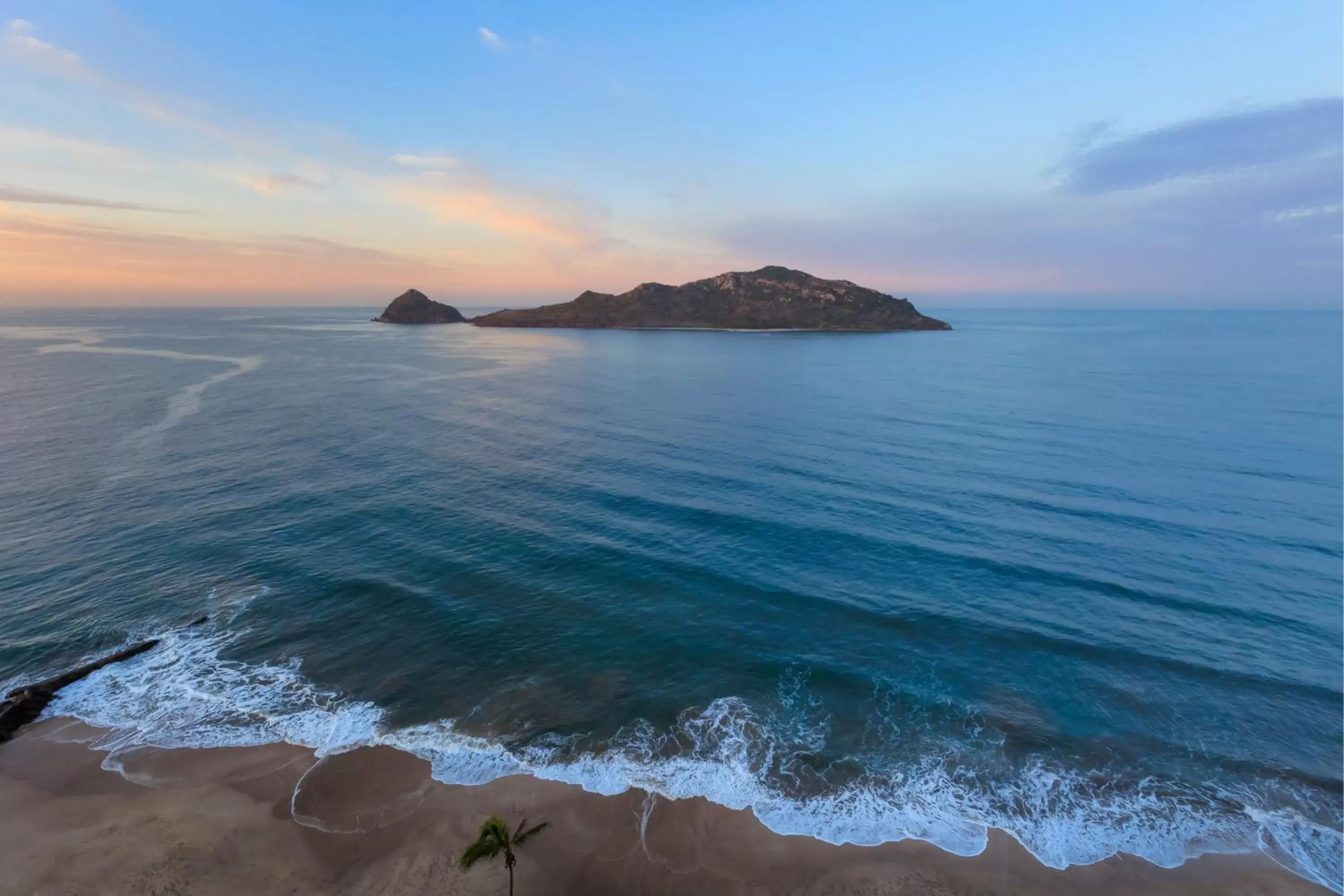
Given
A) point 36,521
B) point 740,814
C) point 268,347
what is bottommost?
point 740,814

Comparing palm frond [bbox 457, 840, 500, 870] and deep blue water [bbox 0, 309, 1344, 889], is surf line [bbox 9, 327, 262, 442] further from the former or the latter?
palm frond [bbox 457, 840, 500, 870]

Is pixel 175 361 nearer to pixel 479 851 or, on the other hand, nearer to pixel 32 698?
pixel 32 698

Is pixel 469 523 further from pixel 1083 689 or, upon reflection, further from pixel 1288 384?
pixel 1288 384

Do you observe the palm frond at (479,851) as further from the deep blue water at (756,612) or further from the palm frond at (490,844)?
the deep blue water at (756,612)

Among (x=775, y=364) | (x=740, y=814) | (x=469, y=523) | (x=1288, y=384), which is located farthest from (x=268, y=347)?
(x=1288, y=384)

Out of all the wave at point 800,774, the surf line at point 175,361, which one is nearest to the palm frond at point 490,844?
the wave at point 800,774

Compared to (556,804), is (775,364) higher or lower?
higher
